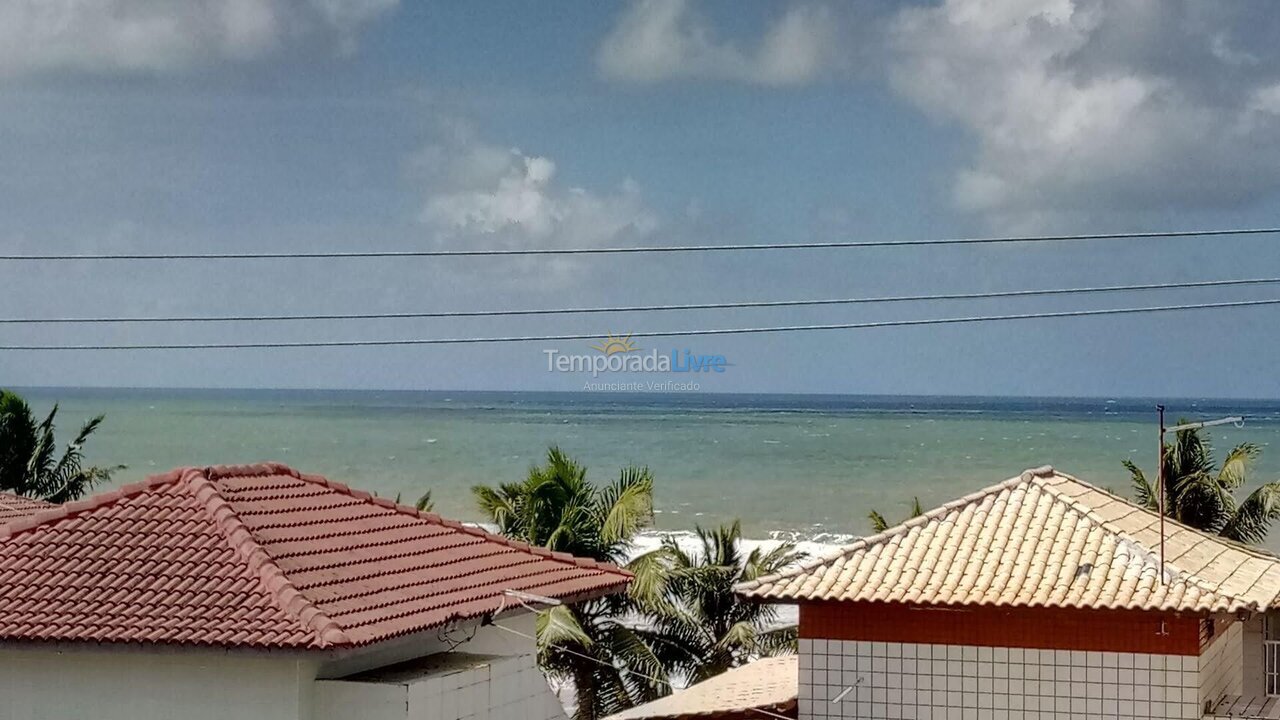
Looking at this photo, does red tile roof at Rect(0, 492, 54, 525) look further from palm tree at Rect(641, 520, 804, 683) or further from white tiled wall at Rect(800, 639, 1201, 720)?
palm tree at Rect(641, 520, 804, 683)

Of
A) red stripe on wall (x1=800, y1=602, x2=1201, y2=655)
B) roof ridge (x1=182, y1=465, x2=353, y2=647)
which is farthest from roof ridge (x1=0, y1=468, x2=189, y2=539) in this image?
red stripe on wall (x1=800, y1=602, x2=1201, y2=655)

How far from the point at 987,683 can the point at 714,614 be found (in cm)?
1134

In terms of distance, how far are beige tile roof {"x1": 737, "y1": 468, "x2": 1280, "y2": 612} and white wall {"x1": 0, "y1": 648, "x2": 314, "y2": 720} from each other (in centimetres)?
445

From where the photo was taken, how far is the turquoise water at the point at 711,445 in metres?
90.0

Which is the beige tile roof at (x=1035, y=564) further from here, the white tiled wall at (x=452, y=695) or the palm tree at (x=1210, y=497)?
the palm tree at (x=1210, y=497)

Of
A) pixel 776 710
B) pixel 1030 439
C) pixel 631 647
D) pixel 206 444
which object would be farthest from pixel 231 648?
pixel 206 444

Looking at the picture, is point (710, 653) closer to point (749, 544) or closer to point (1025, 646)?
point (1025, 646)

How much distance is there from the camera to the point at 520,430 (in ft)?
392

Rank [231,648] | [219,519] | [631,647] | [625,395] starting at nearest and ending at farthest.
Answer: [231,648] → [219,519] → [631,647] → [625,395]

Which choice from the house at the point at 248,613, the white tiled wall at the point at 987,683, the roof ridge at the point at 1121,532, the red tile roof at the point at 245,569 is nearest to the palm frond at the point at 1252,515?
the roof ridge at the point at 1121,532

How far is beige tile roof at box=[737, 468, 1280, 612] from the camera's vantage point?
1506 centimetres

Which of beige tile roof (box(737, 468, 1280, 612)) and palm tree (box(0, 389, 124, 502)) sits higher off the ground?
palm tree (box(0, 389, 124, 502))

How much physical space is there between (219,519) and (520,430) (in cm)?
10463

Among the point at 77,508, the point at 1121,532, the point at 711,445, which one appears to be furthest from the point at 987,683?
the point at 711,445
